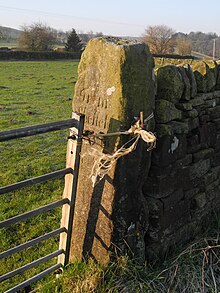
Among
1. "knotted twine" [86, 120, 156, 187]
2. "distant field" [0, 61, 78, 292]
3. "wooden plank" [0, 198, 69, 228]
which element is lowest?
"distant field" [0, 61, 78, 292]

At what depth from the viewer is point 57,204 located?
3104 mm

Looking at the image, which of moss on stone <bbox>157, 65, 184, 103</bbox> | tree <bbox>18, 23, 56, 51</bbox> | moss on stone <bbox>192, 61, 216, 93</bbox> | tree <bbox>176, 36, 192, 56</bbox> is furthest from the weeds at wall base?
tree <bbox>18, 23, 56, 51</bbox>

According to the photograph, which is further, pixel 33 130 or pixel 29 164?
Answer: pixel 29 164

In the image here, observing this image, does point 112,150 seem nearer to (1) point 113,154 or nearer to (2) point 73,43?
(1) point 113,154

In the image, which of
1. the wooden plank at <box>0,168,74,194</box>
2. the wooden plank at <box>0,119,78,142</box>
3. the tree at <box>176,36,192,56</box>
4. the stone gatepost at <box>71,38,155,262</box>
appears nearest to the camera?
the wooden plank at <box>0,119,78,142</box>

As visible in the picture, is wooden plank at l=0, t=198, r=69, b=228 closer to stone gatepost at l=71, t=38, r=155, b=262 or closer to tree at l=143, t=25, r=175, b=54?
stone gatepost at l=71, t=38, r=155, b=262

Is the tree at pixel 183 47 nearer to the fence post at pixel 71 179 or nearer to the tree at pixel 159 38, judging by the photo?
the tree at pixel 159 38

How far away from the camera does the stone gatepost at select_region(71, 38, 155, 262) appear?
2807mm

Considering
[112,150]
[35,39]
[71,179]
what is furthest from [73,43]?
[112,150]

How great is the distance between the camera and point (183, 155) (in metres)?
3.61

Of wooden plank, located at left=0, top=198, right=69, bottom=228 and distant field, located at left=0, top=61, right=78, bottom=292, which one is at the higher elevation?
wooden plank, located at left=0, top=198, right=69, bottom=228

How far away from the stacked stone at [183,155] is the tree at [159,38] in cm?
3918

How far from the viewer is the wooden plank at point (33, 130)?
2.54 metres

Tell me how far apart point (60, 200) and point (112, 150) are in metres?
0.68
